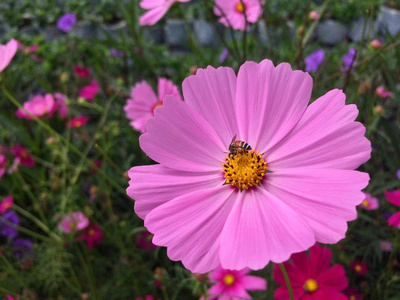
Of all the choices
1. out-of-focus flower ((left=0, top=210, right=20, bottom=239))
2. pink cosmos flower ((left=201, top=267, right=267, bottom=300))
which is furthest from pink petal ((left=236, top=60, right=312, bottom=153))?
out-of-focus flower ((left=0, top=210, right=20, bottom=239))

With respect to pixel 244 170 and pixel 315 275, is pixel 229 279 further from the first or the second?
pixel 244 170

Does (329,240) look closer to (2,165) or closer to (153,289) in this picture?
(153,289)

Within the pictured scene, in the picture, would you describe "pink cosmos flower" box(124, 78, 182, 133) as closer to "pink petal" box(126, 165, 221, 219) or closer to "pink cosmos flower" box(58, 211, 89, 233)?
"pink cosmos flower" box(58, 211, 89, 233)

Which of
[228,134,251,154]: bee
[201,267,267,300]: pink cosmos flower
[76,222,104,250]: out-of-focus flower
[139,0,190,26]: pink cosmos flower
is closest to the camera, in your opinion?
[228,134,251,154]: bee

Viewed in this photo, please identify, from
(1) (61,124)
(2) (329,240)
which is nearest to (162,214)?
(2) (329,240)

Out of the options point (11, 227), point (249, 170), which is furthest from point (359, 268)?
point (11, 227)

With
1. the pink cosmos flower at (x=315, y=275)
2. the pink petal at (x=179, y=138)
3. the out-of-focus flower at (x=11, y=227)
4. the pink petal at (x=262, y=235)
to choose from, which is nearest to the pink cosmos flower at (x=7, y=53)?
the pink petal at (x=179, y=138)

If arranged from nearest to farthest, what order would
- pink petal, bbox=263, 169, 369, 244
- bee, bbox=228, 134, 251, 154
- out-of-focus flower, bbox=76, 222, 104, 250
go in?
pink petal, bbox=263, 169, 369, 244, bee, bbox=228, 134, 251, 154, out-of-focus flower, bbox=76, 222, 104, 250

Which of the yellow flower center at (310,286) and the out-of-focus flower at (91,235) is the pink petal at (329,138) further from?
the out-of-focus flower at (91,235)
